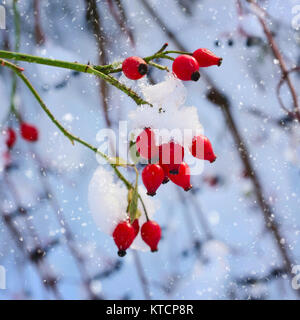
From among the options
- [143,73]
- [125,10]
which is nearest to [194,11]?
[125,10]

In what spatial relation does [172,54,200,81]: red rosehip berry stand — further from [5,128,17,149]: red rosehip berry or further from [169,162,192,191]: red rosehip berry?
[5,128,17,149]: red rosehip berry

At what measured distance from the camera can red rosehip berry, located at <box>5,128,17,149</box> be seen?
0.96m

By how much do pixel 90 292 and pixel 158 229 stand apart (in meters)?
0.51

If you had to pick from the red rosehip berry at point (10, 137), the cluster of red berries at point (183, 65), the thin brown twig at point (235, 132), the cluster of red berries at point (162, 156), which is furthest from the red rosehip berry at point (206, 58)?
the red rosehip berry at point (10, 137)

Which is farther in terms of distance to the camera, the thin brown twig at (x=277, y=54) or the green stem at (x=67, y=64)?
the thin brown twig at (x=277, y=54)

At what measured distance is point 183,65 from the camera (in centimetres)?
Answer: 51

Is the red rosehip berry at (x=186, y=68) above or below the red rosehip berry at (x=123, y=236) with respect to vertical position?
above

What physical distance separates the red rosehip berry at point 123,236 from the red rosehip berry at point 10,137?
518mm

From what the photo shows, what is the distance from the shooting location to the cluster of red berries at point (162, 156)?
1.71 ft

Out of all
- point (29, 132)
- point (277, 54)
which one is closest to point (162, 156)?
point (29, 132)

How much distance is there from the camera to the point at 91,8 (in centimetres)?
104

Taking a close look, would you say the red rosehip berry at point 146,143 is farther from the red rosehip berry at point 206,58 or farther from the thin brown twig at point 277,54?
the thin brown twig at point 277,54

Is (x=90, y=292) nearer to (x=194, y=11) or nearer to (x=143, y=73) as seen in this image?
(x=143, y=73)

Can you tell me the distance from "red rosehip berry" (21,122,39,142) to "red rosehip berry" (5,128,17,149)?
0.04 m
